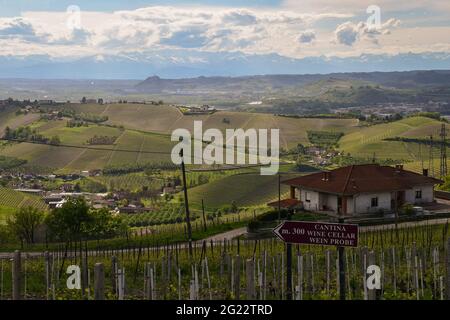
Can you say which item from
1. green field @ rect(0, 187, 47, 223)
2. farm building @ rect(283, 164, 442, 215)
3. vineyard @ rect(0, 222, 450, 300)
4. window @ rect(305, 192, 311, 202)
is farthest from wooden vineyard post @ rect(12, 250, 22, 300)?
green field @ rect(0, 187, 47, 223)

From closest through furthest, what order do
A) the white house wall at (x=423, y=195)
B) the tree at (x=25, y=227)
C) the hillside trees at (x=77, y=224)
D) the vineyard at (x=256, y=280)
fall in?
the vineyard at (x=256, y=280) < the white house wall at (x=423, y=195) < the hillside trees at (x=77, y=224) < the tree at (x=25, y=227)

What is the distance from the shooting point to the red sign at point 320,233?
8.02 meters

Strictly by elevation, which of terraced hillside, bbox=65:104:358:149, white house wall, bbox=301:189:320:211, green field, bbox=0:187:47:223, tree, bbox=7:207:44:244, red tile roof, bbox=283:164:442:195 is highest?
terraced hillside, bbox=65:104:358:149

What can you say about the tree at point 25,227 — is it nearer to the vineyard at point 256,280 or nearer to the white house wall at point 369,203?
the white house wall at point 369,203

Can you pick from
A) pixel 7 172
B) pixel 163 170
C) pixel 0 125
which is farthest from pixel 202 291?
pixel 0 125

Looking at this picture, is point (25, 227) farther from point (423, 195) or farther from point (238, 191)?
point (238, 191)

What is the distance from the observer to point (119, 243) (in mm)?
30516

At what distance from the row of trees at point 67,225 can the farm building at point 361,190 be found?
12286 mm

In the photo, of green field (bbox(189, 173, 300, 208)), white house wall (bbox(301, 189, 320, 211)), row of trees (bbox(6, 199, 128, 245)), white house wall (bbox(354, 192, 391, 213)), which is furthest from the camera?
green field (bbox(189, 173, 300, 208))

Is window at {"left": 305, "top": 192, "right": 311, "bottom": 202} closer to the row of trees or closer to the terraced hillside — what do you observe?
the row of trees

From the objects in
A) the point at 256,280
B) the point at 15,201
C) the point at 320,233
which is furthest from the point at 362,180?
the point at 15,201

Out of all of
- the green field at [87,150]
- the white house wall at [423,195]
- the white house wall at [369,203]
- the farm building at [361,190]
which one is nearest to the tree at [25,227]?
the farm building at [361,190]

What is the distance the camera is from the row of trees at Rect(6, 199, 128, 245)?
37.2 metres

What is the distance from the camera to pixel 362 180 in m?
35.4
